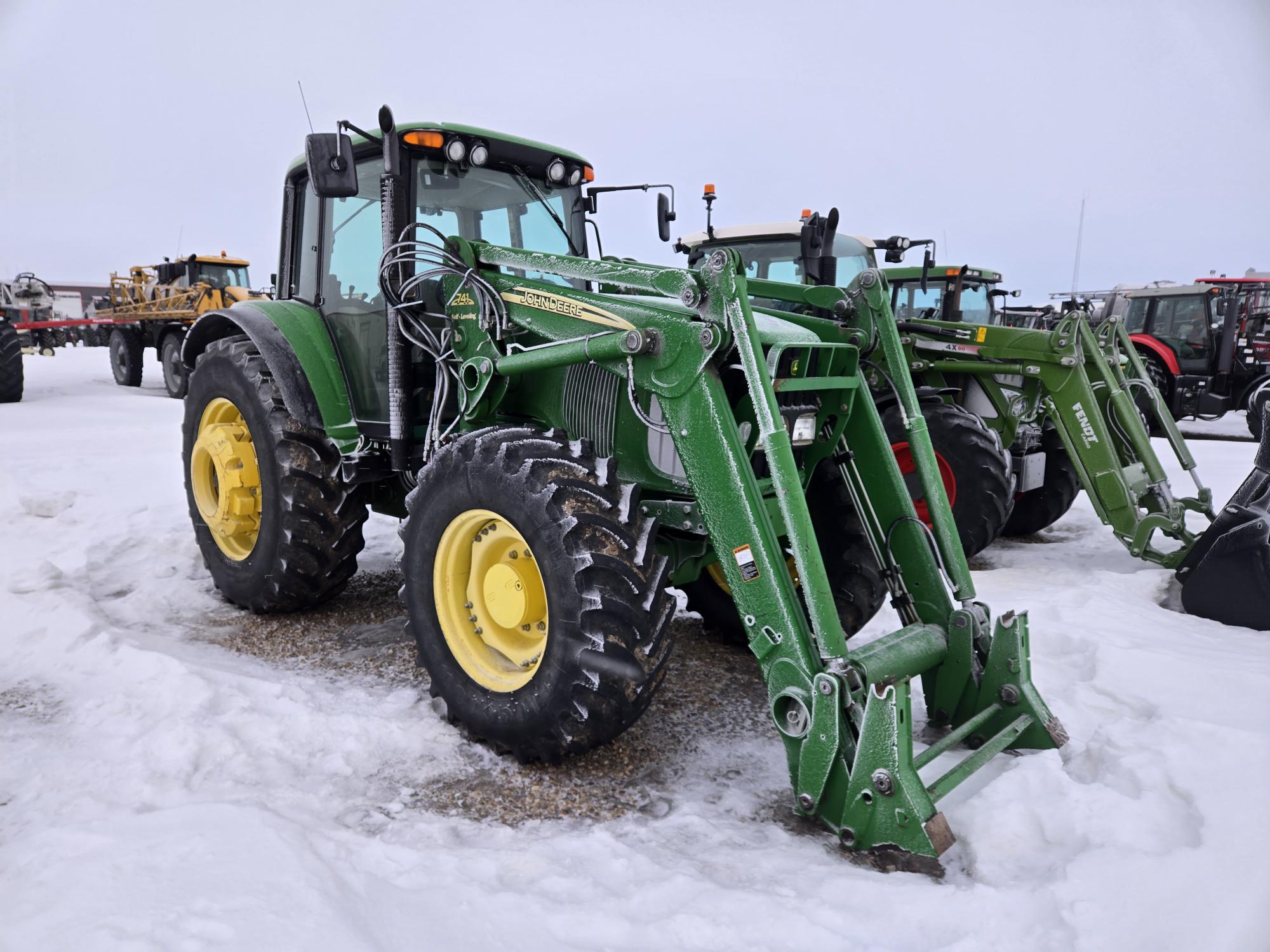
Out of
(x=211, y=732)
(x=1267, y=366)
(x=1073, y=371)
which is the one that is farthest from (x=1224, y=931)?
(x=1267, y=366)

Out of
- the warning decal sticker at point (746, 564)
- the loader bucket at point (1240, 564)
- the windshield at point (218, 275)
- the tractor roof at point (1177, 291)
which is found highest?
the windshield at point (218, 275)

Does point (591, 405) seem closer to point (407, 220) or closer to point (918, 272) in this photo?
point (407, 220)

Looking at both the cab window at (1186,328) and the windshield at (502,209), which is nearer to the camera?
the windshield at (502,209)

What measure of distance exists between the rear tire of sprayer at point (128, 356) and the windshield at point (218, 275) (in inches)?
65.6

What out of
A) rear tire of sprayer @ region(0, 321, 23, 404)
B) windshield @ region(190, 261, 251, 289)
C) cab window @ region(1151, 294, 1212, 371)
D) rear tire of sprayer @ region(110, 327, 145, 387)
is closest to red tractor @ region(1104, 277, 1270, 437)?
cab window @ region(1151, 294, 1212, 371)

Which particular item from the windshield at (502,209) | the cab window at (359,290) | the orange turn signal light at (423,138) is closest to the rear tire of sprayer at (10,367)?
the cab window at (359,290)

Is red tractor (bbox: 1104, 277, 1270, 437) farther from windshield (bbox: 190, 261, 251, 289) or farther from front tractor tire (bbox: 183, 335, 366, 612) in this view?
windshield (bbox: 190, 261, 251, 289)

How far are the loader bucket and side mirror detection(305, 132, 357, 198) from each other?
4.75 meters

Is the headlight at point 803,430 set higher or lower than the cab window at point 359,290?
lower

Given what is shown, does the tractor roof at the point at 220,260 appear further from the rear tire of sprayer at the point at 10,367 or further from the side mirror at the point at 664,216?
the side mirror at the point at 664,216

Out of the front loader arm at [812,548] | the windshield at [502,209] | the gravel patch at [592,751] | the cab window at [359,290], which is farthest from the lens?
the cab window at [359,290]

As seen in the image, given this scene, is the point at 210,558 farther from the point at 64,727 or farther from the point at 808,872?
the point at 808,872

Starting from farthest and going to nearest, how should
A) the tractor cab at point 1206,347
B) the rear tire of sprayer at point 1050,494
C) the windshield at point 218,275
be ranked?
the windshield at point 218,275 → the tractor cab at point 1206,347 → the rear tire of sprayer at point 1050,494

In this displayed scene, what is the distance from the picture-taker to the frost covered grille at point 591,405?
3.40 m
